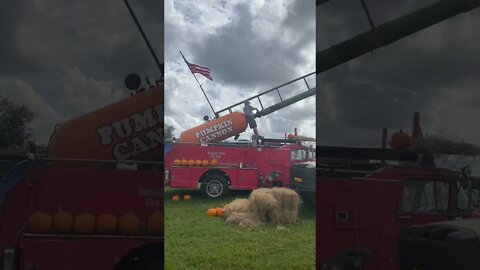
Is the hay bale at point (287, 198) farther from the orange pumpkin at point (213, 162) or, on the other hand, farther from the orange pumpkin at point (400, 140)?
the orange pumpkin at point (400, 140)

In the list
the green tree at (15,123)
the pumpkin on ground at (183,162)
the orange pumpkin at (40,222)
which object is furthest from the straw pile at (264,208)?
the green tree at (15,123)

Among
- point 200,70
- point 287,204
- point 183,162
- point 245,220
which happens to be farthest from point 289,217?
point 200,70

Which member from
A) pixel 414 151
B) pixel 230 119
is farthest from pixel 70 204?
pixel 414 151

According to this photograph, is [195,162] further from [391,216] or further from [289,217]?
[391,216]

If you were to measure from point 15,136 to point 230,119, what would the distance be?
101 cm

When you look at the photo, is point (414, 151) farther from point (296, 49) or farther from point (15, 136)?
point (15, 136)

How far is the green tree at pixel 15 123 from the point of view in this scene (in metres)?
2.22

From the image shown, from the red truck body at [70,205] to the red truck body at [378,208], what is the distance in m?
0.78

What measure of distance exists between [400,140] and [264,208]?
71 centimetres

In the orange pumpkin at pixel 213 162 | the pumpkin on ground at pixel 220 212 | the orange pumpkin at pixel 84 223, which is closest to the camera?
the pumpkin on ground at pixel 220 212

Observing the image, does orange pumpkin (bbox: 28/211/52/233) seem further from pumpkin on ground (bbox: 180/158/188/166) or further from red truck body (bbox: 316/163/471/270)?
red truck body (bbox: 316/163/471/270)

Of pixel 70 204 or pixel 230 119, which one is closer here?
pixel 230 119

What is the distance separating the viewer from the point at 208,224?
6.68 ft

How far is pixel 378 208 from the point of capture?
2.21 m
